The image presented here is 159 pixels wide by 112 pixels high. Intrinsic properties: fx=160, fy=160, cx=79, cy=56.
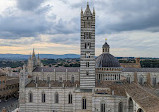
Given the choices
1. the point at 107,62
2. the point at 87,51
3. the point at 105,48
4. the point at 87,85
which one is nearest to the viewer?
the point at 87,85

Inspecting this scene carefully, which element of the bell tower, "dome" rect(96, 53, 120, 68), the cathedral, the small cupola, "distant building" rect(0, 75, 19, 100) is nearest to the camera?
the cathedral

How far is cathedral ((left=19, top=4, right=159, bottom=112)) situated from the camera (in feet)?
102

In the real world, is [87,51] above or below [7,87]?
above

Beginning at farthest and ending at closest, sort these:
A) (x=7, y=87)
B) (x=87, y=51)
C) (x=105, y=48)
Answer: (x=7, y=87), (x=105, y=48), (x=87, y=51)

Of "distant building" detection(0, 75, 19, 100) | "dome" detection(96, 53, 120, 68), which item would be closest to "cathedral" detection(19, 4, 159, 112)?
"dome" detection(96, 53, 120, 68)

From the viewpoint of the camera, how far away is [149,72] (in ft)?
144

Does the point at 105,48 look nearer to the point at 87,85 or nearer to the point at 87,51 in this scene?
the point at 87,51

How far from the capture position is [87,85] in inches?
1399

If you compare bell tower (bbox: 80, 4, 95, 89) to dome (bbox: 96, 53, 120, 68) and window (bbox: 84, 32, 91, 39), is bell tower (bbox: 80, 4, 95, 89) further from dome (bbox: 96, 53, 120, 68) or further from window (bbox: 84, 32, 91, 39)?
dome (bbox: 96, 53, 120, 68)

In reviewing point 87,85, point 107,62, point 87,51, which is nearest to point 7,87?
point 87,85

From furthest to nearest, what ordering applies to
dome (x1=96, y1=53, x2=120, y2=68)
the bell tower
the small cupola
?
the small cupola → dome (x1=96, y1=53, x2=120, y2=68) → the bell tower

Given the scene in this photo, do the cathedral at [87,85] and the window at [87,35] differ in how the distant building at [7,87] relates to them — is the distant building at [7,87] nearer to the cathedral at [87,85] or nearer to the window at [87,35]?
the cathedral at [87,85]

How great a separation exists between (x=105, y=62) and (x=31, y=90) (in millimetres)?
19700

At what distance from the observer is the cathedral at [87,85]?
31109 mm
